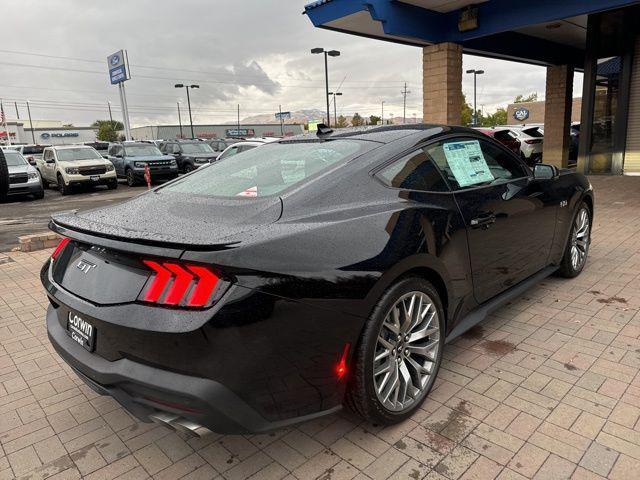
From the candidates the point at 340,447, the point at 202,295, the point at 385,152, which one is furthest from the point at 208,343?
the point at 385,152

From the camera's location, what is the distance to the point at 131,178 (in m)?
18.4

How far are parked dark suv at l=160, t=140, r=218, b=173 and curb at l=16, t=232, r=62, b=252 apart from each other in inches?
480

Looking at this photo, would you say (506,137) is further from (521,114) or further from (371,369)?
(521,114)

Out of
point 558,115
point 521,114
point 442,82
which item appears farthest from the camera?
point 521,114

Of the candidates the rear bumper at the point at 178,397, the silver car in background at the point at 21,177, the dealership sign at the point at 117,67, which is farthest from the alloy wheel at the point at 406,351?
the dealership sign at the point at 117,67

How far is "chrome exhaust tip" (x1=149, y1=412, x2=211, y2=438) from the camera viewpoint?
1.92 meters

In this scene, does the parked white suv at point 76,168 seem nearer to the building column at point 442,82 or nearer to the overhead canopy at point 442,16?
the overhead canopy at point 442,16

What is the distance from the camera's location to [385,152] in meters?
2.79

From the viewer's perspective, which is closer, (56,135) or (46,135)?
(46,135)

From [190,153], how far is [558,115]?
14.2m

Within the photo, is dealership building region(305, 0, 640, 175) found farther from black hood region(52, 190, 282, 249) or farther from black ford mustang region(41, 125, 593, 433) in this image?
black hood region(52, 190, 282, 249)

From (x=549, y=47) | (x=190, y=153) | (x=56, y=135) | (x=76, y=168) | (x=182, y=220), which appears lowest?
(x=76, y=168)

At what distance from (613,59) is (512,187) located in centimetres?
1280

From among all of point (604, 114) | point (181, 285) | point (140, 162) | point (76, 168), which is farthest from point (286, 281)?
point (140, 162)
